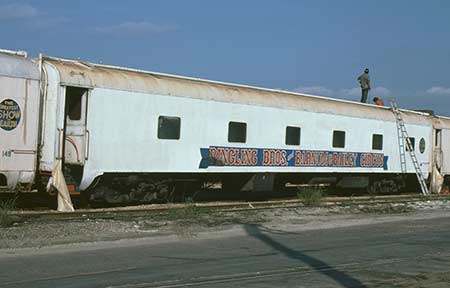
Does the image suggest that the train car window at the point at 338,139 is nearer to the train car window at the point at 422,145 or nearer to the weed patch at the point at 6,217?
the train car window at the point at 422,145

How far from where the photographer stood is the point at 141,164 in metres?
15.5

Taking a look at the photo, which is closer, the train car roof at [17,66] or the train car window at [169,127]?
the train car roof at [17,66]

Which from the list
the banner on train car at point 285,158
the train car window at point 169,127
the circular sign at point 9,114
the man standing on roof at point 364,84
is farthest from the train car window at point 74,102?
the man standing on roof at point 364,84

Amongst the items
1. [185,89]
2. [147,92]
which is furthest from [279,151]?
[147,92]

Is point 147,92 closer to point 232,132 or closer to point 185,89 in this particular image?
point 185,89

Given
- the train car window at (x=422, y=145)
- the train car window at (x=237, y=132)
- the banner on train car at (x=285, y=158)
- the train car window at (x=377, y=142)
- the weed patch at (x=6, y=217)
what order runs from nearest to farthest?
1. the weed patch at (x=6, y=217)
2. the banner on train car at (x=285, y=158)
3. the train car window at (x=237, y=132)
4. the train car window at (x=377, y=142)
5. the train car window at (x=422, y=145)

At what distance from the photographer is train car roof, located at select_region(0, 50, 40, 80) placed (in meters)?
13.3

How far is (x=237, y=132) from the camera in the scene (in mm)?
17719

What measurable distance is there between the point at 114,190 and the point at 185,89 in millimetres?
3152

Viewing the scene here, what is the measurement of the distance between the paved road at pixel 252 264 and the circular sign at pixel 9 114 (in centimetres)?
428

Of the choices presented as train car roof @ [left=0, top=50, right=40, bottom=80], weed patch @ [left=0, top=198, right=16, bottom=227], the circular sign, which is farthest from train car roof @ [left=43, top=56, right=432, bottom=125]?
weed patch @ [left=0, top=198, right=16, bottom=227]

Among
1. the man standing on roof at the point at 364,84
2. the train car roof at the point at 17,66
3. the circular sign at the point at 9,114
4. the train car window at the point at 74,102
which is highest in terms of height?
the man standing on roof at the point at 364,84

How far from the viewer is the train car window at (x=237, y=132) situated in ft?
57.5

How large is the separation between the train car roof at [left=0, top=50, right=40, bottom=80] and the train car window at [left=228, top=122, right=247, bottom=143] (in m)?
5.69
